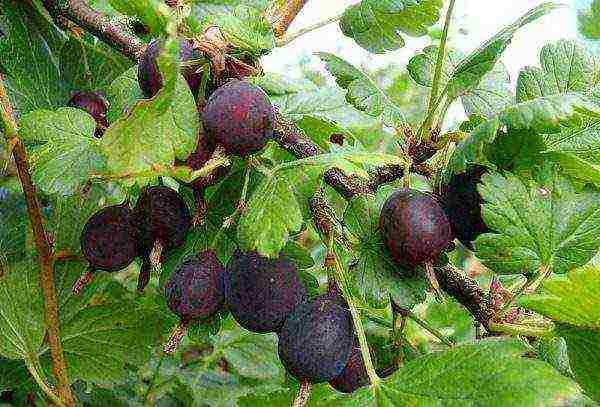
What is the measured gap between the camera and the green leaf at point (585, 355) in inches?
26.7

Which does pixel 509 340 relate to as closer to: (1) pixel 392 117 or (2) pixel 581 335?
(2) pixel 581 335

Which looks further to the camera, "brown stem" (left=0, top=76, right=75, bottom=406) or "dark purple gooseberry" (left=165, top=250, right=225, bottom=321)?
"brown stem" (left=0, top=76, right=75, bottom=406)

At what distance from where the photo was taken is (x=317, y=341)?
72 centimetres

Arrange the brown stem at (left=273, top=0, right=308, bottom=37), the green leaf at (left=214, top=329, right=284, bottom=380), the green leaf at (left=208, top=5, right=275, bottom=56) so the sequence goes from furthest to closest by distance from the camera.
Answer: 1. the green leaf at (left=214, top=329, right=284, bottom=380)
2. the brown stem at (left=273, top=0, right=308, bottom=37)
3. the green leaf at (left=208, top=5, right=275, bottom=56)

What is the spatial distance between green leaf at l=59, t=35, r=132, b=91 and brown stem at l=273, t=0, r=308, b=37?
0.28 meters

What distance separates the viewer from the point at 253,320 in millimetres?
775

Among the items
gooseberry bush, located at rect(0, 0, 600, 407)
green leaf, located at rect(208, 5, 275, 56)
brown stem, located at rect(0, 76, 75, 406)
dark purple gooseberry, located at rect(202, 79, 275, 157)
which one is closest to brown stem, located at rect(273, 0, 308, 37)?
gooseberry bush, located at rect(0, 0, 600, 407)

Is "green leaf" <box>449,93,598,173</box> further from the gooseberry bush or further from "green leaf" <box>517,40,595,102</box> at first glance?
"green leaf" <box>517,40,595,102</box>

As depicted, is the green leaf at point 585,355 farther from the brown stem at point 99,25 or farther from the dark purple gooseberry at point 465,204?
the brown stem at point 99,25

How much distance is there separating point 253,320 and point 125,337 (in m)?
0.39

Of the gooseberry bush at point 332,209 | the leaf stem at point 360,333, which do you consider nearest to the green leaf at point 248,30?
the gooseberry bush at point 332,209

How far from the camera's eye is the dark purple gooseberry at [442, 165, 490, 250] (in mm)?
790

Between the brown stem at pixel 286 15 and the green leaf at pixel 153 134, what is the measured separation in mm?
263

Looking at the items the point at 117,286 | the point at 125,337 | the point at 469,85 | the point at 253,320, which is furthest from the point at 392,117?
the point at 117,286
